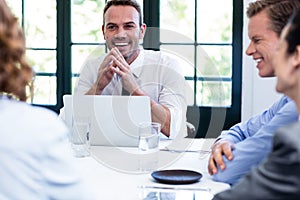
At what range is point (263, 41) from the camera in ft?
6.31

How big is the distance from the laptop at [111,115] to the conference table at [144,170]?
0.16 feet

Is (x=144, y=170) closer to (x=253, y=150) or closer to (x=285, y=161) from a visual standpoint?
(x=253, y=150)

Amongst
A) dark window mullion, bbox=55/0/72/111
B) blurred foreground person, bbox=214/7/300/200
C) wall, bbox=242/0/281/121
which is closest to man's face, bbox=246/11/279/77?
blurred foreground person, bbox=214/7/300/200

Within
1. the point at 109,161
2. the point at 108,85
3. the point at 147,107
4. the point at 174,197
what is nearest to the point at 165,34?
the point at 108,85

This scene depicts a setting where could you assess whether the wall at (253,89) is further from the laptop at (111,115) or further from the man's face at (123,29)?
the laptop at (111,115)

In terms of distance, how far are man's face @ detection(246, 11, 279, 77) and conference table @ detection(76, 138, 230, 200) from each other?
1.50ft

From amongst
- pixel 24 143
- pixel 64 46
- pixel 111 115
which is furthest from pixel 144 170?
pixel 64 46

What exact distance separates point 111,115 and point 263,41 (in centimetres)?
75

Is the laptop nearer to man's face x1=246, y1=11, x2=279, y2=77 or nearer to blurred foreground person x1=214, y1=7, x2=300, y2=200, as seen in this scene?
man's face x1=246, y1=11, x2=279, y2=77

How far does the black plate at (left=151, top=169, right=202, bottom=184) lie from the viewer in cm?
176

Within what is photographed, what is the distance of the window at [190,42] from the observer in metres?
3.79

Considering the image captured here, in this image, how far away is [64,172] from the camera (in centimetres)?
110

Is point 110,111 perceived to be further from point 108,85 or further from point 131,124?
point 108,85

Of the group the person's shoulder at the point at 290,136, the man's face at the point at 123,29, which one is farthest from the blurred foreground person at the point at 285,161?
the man's face at the point at 123,29
